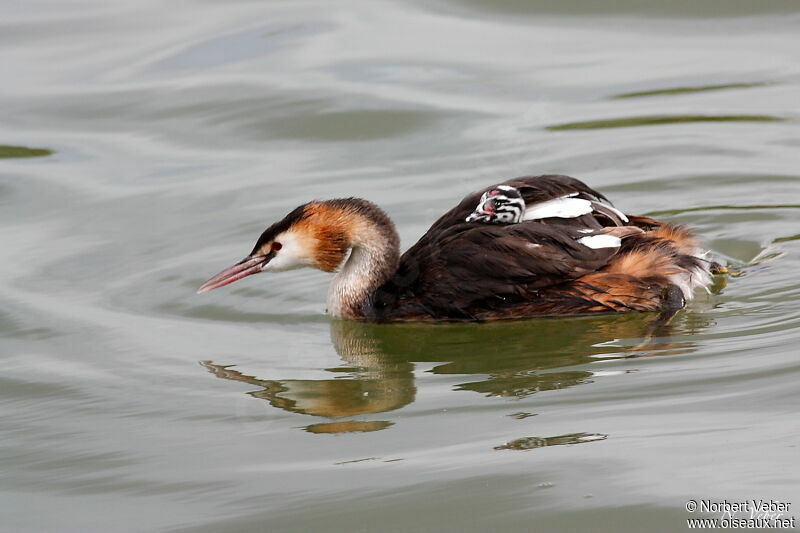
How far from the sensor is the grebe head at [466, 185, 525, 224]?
6820mm

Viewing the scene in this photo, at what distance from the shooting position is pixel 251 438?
558 cm

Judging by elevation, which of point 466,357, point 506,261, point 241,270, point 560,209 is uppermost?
point 560,209

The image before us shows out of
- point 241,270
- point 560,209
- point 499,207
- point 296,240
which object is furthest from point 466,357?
point 241,270

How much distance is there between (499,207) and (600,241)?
53 centimetres

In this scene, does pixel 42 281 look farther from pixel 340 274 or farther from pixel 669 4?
pixel 669 4

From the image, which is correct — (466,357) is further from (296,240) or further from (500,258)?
(296,240)

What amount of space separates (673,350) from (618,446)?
45.8 inches

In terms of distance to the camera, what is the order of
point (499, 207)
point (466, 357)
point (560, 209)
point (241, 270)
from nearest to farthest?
point (466, 357)
point (499, 207)
point (560, 209)
point (241, 270)

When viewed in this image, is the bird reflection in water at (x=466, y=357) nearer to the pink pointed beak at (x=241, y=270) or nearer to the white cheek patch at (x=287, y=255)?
the white cheek patch at (x=287, y=255)

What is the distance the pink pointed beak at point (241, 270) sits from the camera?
23.4ft

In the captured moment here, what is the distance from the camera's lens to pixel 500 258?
669cm

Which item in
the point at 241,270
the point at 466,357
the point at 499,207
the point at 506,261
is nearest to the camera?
the point at 466,357

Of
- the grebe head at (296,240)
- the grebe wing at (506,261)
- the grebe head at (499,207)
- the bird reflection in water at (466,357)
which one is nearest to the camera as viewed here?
the bird reflection in water at (466,357)

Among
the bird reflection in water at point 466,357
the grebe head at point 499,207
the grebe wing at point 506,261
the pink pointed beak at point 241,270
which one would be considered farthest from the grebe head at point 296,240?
the grebe head at point 499,207
